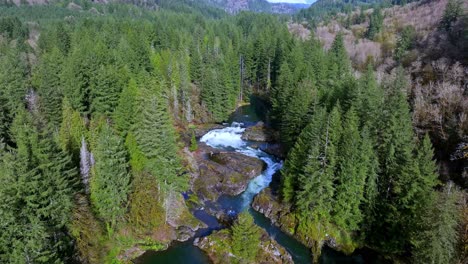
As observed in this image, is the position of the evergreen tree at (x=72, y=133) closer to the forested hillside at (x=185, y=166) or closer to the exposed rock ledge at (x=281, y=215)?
the forested hillside at (x=185, y=166)

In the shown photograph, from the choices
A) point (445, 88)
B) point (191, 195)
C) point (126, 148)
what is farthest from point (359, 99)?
point (126, 148)

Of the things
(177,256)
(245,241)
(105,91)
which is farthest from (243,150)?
(177,256)

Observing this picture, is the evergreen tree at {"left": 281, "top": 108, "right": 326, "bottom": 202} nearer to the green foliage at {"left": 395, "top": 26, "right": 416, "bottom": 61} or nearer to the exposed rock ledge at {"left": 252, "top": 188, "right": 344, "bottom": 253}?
the exposed rock ledge at {"left": 252, "top": 188, "right": 344, "bottom": 253}

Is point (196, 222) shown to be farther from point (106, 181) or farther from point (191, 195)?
point (106, 181)

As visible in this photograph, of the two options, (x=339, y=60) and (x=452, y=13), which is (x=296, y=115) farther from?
(x=452, y=13)

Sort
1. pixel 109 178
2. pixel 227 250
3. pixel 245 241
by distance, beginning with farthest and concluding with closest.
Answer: pixel 227 250 < pixel 245 241 < pixel 109 178

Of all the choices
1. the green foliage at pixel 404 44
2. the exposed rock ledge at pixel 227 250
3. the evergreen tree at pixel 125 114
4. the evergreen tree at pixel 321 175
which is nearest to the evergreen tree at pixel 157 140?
the evergreen tree at pixel 125 114
